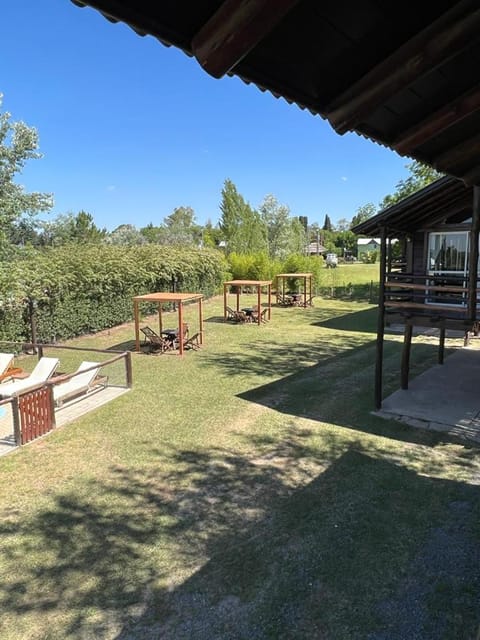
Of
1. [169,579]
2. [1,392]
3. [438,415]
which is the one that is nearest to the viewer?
[169,579]

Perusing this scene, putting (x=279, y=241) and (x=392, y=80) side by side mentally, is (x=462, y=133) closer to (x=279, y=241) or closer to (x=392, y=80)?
(x=392, y=80)

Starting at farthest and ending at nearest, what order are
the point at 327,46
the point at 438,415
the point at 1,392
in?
1. the point at 1,392
2. the point at 438,415
3. the point at 327,46

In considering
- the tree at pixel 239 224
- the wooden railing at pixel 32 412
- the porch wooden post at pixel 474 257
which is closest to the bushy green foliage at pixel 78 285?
the wooden railing at pixel 32 412

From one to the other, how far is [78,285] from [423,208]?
39.5ft

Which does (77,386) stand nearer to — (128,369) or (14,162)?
(128,369)

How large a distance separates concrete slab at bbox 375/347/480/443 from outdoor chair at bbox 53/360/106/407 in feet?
20.3

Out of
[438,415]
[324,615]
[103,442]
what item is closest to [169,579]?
[324,615]

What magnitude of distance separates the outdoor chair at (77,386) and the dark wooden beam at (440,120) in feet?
25.7

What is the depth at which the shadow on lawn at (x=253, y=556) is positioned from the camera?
3.61m

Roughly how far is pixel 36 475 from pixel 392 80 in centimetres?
652

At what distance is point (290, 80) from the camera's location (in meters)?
2.19

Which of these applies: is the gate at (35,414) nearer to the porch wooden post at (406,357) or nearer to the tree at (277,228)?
the porch wooden post at (406,357)

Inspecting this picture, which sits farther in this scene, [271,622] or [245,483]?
[245,483]

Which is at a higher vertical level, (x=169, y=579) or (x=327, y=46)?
(x=327, y=46)
